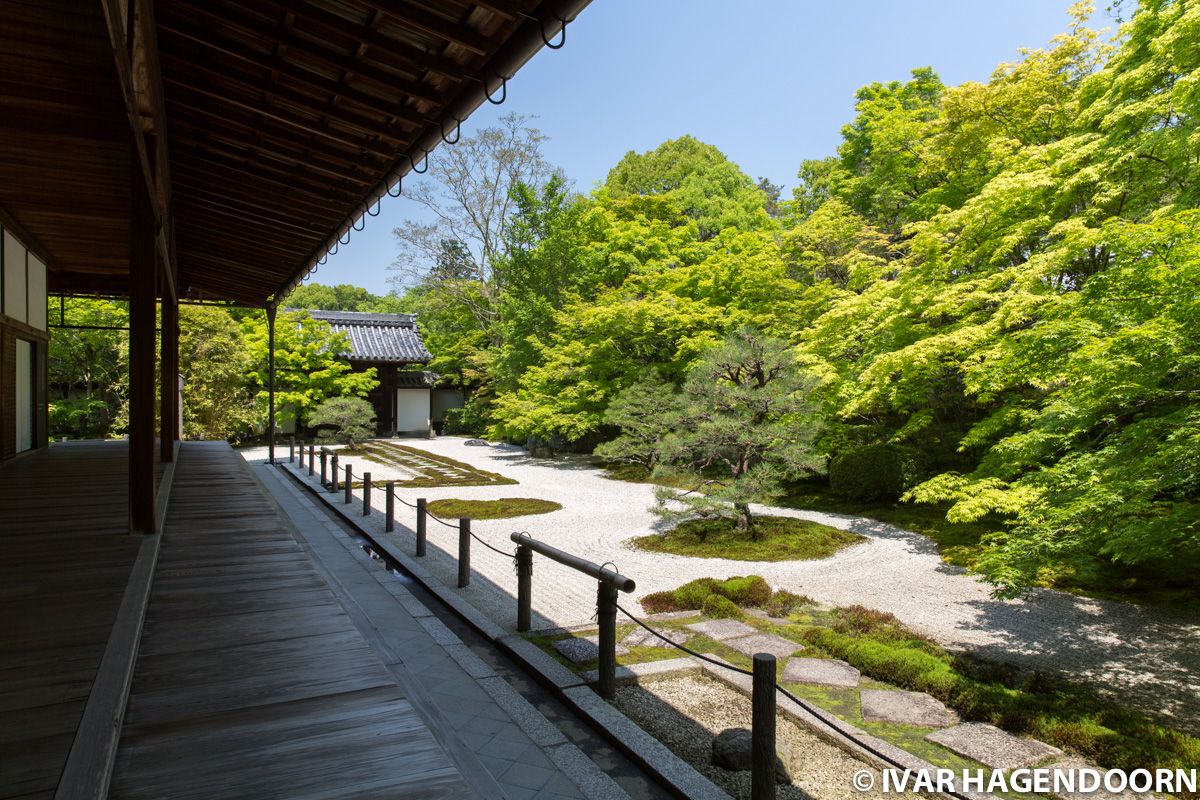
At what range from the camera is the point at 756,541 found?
8727 mm

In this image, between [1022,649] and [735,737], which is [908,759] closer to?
[735,737]

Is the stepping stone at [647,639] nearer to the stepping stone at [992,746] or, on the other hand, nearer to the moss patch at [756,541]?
the stepping stone at [992,746]

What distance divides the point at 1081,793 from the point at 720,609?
2.97m

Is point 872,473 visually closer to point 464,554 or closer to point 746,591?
point 746,591

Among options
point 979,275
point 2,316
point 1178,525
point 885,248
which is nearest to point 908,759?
point 1178,525

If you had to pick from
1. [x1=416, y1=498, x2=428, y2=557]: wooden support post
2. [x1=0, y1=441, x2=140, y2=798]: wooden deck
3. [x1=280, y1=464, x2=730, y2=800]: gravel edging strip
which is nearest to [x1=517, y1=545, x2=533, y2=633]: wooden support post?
[x1=280, y1=464, x2=730, y2=800]: gravel edging strip

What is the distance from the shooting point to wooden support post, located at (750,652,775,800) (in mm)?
2744

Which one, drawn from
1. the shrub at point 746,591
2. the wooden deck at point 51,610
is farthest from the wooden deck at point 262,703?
the shrub at point 746,591

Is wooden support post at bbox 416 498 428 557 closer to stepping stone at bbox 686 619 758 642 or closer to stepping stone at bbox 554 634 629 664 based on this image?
stepping stone at bbox 554 634 629 664

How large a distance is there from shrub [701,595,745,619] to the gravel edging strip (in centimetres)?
186

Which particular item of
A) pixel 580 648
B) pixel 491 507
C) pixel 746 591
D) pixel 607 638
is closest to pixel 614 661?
pixel 607 638

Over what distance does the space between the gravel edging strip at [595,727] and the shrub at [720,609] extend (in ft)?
6.10

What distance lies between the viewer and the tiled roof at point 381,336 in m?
25.6

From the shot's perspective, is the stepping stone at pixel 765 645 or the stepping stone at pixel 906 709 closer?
the stepping stone at pixel 906 709
